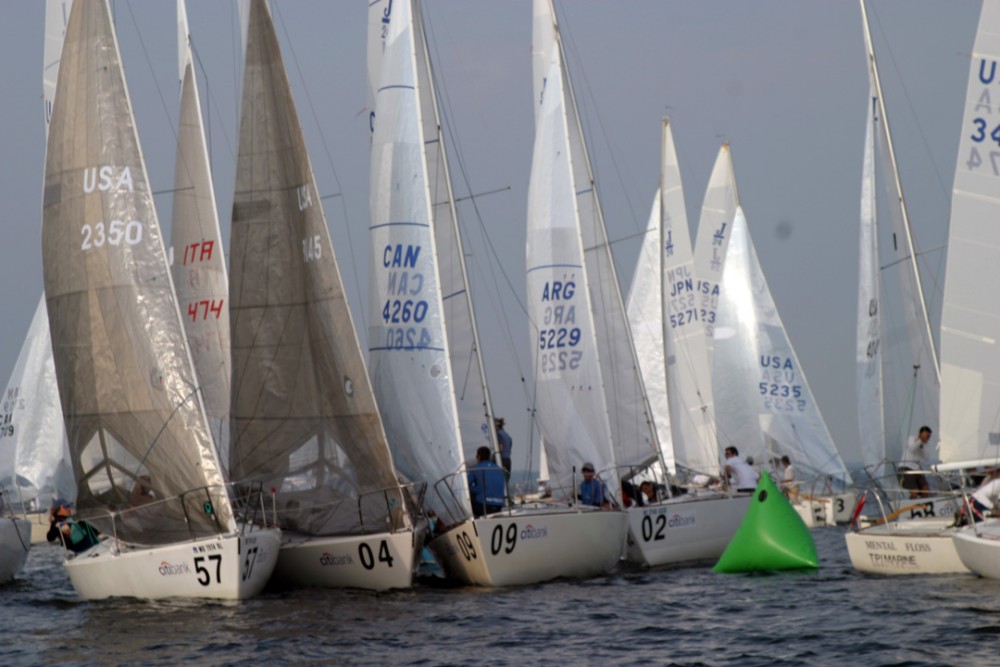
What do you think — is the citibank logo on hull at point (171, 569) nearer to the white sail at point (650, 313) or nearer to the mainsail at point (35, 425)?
the mainsail at point (35, 425)

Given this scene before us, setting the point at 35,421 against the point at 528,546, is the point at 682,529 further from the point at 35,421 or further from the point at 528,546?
the point at 35,421

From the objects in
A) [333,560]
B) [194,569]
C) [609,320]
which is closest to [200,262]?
[609,320]

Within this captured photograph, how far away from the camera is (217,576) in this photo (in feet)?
55.1

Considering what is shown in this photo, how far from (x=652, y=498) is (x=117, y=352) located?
9437 mm

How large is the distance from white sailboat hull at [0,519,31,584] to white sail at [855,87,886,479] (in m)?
15.3

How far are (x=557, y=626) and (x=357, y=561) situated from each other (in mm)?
3702

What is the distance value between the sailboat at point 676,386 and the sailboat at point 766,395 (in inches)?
28.6

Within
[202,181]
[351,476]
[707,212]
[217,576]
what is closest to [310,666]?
[217,576]

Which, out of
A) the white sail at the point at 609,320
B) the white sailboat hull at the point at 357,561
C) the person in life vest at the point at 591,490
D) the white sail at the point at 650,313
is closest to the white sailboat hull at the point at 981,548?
the person in life vest at the point at 591,490

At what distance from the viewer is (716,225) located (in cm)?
3594

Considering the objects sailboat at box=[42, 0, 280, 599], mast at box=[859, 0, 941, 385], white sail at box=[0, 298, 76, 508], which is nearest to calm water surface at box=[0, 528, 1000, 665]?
sailboat at box=[42, 0, 280, 599]

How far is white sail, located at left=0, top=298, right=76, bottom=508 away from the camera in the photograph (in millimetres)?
32156

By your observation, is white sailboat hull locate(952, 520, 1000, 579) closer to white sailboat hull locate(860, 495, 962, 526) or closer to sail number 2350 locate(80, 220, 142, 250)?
white sailboat hull locate(860, 495, 962, 526)

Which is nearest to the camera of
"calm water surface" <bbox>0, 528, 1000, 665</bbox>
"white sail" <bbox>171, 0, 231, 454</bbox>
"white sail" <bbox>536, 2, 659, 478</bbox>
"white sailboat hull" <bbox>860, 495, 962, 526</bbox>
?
"calm water surface" <bbox>0, 528, 1000, 665</bbox>
